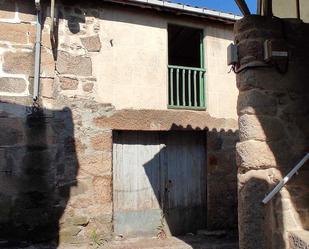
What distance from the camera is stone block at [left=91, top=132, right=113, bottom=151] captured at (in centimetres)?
685

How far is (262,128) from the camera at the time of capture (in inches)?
156

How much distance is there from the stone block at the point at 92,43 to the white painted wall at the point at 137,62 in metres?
0.09

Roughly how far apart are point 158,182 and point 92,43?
8.92 feet

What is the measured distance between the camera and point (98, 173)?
6828 mm

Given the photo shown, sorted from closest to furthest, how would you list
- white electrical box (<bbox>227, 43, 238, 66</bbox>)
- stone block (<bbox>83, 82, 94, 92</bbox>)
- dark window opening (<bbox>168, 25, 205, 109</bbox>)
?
1. white electrical box (<bbox>227, 43, 238, 66</bbox>)
2. stone block (<bbox>83, 82, 94, 92</bbox>)
3. dark window opening (<bbox>168, 25, 205, 109</bbox>)

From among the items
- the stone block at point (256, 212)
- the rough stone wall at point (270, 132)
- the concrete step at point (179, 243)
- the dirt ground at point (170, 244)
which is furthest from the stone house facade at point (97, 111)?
the stone block at point (256, 212)

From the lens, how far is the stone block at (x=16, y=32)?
6551mm

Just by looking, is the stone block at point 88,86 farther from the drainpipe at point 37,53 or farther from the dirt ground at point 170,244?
the dirt ground at point 170,244

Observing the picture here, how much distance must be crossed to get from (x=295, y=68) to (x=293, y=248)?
1.75m

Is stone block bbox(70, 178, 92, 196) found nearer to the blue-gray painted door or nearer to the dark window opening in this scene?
the blue-gray painted door

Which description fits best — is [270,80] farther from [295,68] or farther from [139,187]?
[139,187]

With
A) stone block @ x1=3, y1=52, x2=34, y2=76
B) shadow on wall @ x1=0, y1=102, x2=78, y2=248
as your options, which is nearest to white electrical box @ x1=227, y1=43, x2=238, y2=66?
shadow on wall @ x1=0, y1=102, x2=78, y2=248

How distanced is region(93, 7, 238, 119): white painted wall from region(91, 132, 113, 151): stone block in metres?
0.53

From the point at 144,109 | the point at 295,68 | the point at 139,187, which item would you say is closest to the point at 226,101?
the point at 144,109
